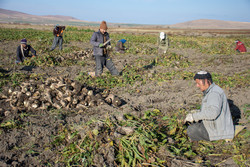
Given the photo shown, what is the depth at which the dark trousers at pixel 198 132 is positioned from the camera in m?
3.44

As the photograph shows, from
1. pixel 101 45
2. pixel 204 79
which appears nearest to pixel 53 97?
pixel 101 45

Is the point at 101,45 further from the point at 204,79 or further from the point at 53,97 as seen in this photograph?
the point at 204,79

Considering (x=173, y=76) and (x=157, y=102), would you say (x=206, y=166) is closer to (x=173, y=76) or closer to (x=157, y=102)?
(x=157, y=102)

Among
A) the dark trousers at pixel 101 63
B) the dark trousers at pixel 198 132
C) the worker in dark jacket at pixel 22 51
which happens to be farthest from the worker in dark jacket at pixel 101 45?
the dark trousers at pixel 198 132

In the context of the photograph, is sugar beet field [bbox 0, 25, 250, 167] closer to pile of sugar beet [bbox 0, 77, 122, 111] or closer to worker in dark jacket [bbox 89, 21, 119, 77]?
pile of sugar beet [bbox 0, 77, 122, 111]

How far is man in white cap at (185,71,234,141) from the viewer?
9.93ft

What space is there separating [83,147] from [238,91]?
579 centimetres

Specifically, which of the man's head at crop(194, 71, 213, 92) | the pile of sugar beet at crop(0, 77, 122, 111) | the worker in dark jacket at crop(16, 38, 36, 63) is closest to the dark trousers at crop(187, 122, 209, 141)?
the man's head at crop(194, 71, 213, 92)

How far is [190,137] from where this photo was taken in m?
3.65

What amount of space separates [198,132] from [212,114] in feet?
2.08

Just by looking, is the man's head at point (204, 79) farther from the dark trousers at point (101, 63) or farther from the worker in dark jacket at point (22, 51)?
the worker in dark jacket at point (22, 51)

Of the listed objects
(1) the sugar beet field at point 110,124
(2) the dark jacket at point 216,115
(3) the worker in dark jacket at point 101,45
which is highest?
(3) the worker in dark jacket at point 101,45

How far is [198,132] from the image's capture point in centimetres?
349

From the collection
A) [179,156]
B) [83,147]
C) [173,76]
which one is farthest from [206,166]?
[173,76]
